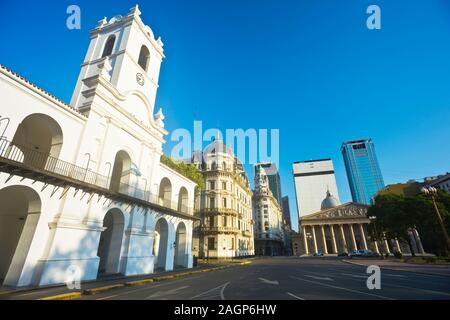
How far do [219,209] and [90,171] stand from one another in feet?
110

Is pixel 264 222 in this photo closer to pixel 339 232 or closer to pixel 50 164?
pixel 339 232

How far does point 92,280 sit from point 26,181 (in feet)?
21.5

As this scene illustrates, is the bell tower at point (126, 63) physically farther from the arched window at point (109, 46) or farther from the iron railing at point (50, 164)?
the iron railing at point (50, 164)

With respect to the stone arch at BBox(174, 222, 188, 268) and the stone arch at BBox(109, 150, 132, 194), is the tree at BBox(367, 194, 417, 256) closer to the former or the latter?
the stone arch at BBox(174, 222, 188, 268)

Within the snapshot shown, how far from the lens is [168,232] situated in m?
20.5

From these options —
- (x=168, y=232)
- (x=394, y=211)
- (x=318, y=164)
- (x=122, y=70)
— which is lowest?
(x=168, y=232)

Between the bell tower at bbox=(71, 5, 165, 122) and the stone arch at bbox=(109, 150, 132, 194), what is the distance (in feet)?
12.6

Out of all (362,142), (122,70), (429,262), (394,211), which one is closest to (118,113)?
(122,70)

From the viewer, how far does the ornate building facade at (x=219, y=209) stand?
4319cm

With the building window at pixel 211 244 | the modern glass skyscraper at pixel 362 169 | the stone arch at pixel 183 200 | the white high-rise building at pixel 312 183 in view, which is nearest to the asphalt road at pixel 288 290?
the stone arch at pixel 183 200

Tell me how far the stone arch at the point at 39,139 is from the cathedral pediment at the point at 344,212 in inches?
3011

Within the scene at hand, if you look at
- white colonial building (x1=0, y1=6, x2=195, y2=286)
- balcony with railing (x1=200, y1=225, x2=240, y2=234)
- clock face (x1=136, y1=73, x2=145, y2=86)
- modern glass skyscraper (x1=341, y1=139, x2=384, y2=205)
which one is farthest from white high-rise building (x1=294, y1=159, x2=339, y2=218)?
clock face (x1=136, y1=73, x2=145, y2=86)
